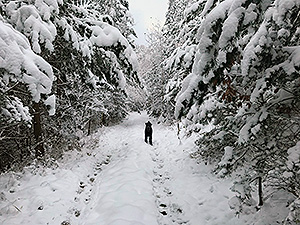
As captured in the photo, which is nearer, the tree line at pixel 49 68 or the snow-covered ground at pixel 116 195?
the tree line at pixel 49 68

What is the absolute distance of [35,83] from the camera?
11.3 feet

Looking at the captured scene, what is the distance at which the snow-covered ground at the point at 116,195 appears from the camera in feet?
18.5

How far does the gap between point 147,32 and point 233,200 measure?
2813 cm

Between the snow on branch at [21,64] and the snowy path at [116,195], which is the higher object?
the snow on branch at [21,64]

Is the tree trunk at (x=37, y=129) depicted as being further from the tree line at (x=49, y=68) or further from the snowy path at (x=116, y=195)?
the snowy path at (x=116, y=195)

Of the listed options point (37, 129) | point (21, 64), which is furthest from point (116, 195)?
point (21, 64)

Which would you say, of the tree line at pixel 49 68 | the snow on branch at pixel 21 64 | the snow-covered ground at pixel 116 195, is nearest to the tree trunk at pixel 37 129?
the tree line at pixel 49 68

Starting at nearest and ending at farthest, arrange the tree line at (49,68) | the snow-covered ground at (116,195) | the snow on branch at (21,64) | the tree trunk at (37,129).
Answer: the snow on branch at (21,64)
the tree line at (49,68)
the snow-covered ground at (116,195)
the tree trunk at (37,129)

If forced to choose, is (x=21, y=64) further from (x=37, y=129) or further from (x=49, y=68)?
(x=37, y=129)

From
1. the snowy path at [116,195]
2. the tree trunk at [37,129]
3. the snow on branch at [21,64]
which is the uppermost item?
the snow on branch at [21,64]

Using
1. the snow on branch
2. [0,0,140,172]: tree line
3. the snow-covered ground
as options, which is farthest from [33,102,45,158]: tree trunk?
the snow on branch

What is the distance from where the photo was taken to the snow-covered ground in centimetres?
563

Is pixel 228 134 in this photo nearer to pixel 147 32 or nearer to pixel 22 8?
pixel 22 8

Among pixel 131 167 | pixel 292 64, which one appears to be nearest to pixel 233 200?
pixel 292 64
